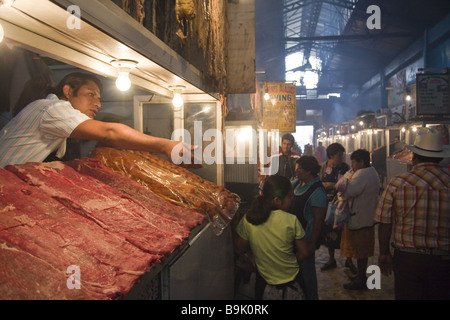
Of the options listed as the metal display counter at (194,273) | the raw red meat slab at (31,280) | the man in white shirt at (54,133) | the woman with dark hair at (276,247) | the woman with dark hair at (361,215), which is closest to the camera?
the raw red meat slab at (31,280)

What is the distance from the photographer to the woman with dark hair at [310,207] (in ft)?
11.8

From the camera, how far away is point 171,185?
3082mm

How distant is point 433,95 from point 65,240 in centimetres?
984

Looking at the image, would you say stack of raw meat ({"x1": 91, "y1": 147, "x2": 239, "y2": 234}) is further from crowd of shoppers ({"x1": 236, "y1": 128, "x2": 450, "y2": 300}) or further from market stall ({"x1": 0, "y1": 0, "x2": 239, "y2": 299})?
crowd of shoppers ({"x1": 236, "y1": 128, "x2": 450, "y2": 300})

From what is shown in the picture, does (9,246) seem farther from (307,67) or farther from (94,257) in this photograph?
(307,67)

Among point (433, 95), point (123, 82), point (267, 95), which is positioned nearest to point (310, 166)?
point (123, 82)

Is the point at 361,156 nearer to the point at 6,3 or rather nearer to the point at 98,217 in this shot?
the point at 98,217

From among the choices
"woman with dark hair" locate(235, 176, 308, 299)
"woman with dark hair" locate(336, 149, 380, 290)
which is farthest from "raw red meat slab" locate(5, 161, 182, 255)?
"woman with dark hair" locate(336, 149, 380, 290)

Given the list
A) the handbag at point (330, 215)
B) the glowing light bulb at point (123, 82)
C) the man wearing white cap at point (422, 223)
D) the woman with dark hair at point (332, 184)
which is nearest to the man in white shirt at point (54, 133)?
the glowing light bulb at point (123, 82)

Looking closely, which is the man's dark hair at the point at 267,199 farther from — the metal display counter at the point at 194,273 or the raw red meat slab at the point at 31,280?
the raw red meat slab at the point at 31,280

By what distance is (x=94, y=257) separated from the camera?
1.57 m

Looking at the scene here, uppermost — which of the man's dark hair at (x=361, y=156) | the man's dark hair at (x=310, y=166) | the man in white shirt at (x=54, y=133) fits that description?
the man in white shirt at (x=54, y=133)

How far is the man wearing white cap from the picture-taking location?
3.26m
